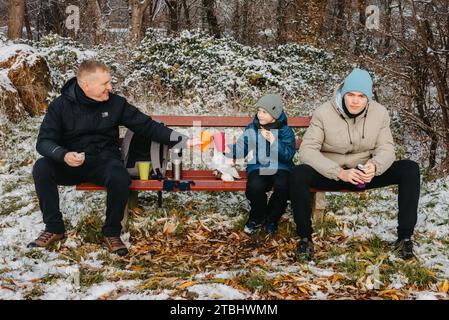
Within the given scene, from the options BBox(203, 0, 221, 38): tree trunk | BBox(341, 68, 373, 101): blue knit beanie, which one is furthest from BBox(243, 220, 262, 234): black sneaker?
BBox(203, 0, 221, 38): tree trunk

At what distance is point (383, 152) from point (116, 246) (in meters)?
2.30

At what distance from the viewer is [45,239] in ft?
14.4

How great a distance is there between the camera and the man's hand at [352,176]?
4156mm

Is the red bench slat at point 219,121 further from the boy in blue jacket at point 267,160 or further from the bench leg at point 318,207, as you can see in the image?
the bench leg at point 318,207

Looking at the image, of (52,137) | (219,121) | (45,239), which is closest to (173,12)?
(219,121)

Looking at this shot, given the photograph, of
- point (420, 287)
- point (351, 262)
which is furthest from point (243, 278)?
point (420, 287)

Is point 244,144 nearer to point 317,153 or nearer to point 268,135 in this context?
point 268,135

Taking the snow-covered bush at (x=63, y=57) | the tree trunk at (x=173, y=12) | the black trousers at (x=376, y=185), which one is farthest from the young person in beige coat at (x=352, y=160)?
the tree trunk at (x=173, y=12)

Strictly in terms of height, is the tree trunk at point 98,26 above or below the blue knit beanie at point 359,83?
above

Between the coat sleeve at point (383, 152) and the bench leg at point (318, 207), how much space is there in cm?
62

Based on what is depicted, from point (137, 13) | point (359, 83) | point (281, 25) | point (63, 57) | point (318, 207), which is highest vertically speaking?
point (281, 25)

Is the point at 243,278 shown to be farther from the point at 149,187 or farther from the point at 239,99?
the point at 239,99

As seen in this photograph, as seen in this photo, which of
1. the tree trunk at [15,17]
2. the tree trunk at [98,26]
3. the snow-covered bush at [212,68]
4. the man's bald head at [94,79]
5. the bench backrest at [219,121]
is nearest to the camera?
the man's bald head at [94,79]

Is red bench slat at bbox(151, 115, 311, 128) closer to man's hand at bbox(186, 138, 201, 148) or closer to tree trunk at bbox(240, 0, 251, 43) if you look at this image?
man's hand at bbox(186, 138, 201, 148)
